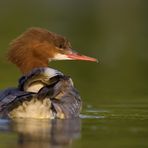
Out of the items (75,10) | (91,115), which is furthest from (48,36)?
(75,10)

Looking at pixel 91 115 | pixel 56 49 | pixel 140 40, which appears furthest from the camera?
pixel 140 40

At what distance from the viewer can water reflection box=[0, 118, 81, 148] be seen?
32.6ft

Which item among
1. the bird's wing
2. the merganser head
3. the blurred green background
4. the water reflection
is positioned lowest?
the blurred green background

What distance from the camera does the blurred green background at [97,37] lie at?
54.3 feet

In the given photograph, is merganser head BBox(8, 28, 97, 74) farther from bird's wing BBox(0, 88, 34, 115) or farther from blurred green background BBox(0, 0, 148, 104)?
bird's wing BBox(0, 88, 34, 115)

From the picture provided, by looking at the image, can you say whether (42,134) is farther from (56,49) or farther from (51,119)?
(56,49)

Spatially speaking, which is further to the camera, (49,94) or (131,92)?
(131,92)

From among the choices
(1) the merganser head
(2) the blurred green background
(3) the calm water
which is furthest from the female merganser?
(2) the blurred green background

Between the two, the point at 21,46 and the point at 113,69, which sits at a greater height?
the point at 21,46

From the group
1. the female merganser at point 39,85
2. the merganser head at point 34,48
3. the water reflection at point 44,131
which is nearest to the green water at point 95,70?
the water reflection at point 44,131

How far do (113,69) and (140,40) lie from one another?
5.86 meters

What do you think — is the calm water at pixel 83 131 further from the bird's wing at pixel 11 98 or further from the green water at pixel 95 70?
the bird's wing at pixel 11 98

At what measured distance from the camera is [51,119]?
11734 mm

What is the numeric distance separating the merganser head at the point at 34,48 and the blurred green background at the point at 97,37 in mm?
864
